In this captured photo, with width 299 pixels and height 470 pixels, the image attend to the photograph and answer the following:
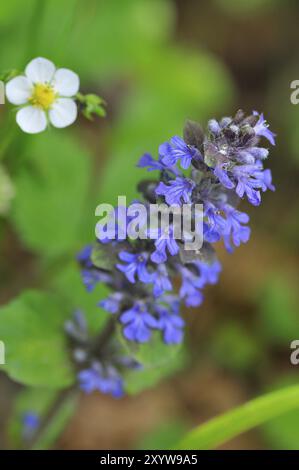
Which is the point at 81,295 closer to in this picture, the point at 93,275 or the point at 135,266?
the point at 93,275

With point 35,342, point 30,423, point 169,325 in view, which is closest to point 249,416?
point 169,325

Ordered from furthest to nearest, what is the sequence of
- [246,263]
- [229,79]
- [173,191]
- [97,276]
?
[229,79], [246,263], [97,276], [173,191]

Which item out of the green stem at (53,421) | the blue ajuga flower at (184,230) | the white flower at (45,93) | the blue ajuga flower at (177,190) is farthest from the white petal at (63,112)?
the green stem at (53,421)

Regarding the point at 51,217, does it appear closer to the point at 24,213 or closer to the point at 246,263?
Answer: the point at 24,213

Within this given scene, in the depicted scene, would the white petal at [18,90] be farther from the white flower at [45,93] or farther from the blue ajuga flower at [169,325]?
the blue ajuga flower at [169,325]

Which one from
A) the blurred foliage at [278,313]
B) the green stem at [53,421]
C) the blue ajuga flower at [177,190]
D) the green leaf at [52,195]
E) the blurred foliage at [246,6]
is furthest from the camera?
the blurred foliage at [246,6]

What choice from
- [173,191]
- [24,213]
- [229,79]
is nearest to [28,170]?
[24,213]
